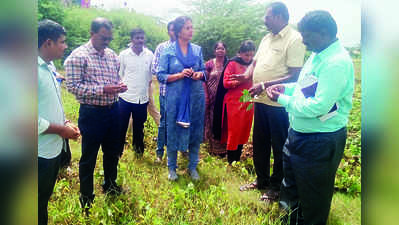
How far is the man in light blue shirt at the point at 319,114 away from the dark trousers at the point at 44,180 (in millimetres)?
1427

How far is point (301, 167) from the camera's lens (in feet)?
6.38

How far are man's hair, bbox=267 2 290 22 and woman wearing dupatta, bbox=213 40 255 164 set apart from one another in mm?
789

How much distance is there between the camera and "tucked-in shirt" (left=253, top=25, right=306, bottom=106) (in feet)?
8.39

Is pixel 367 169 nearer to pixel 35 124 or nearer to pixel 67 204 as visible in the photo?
pixel 35 124

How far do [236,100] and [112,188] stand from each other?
166 cm

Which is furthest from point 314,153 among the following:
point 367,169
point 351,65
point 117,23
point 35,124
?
point 117,23

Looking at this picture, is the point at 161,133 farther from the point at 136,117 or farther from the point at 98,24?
the point at 98,24

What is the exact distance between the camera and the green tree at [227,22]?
3.15 meters

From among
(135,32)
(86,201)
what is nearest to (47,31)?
(86,201)

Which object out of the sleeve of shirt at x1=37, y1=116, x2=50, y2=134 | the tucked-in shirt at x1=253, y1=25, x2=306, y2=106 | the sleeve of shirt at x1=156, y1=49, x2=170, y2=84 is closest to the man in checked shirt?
the sleeve of shirt at x1=156, y1=49, x2=170, y2=84

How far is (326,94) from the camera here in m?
1.68

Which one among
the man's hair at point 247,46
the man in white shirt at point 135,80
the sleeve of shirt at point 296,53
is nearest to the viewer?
the sleeve of shirt at point 296,53

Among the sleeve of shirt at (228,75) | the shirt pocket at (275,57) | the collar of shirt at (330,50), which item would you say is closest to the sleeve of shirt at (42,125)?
the collar of shirt at (330,50)

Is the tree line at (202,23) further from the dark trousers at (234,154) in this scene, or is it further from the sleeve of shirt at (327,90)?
the sleeve of shirt at (327,90)
